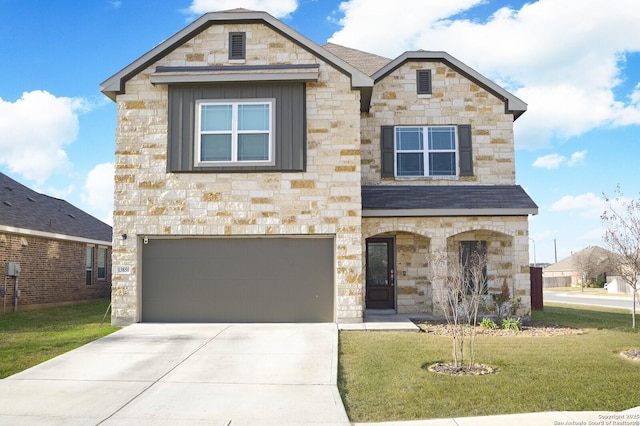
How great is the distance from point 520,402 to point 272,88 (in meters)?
9.41

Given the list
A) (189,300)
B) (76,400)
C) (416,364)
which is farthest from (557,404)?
(189,300)

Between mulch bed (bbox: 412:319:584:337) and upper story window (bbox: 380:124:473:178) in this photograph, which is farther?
upper story window (bbox: 380:124:473:178)

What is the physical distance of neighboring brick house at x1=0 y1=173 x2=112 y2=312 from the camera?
17.8 metres

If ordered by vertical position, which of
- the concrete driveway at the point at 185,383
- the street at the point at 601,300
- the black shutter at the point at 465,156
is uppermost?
the black shutter at the point at 465,156

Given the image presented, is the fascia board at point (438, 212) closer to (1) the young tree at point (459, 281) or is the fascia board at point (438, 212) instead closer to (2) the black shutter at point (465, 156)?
(1) the young tree at point (459, 281)

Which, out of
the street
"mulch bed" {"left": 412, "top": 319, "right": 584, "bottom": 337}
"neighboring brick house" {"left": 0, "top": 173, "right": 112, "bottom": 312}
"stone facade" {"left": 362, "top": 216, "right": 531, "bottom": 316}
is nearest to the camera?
"mulch bed" {"left": 412, "top": 319, "right": 584, "bottom": 337}

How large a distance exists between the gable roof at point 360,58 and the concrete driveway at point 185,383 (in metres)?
9.73

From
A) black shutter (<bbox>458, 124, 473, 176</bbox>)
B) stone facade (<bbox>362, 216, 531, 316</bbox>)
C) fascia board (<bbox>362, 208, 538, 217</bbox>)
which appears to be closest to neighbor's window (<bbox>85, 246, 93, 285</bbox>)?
stone facade (<bbox>362, 216, 531, 316</bbox>)

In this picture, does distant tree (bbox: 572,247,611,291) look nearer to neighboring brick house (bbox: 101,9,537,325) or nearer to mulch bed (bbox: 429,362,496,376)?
neighboring brick house (bbox: 101,9,537,325)

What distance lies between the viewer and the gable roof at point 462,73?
53.9ft

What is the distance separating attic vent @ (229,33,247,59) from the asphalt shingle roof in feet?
16.5

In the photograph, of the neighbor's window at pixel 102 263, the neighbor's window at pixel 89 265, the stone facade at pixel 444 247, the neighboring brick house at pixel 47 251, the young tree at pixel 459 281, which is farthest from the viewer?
the neighbor's window at pixel 102 263

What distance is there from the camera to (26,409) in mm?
7277

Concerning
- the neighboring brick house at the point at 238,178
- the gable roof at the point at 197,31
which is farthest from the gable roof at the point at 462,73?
the gable roof at the point at 197,31
